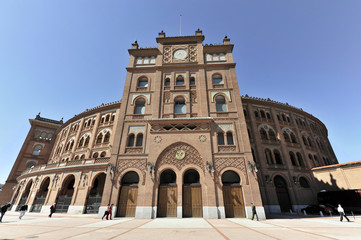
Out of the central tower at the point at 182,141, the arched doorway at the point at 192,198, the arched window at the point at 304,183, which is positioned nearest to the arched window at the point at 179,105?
the central tower at the point at 182,141

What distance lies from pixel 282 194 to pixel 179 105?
18912 millimetres

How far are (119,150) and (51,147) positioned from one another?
29432mm

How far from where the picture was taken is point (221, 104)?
1897cm

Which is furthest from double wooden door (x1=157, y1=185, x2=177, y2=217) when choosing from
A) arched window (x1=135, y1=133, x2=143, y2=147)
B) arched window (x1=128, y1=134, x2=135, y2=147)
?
arched window (x1=128, y1=134, x2=135, y2=147)

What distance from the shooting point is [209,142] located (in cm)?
1587

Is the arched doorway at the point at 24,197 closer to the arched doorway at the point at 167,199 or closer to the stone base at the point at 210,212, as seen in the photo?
the arched doorway at the point at 167,199

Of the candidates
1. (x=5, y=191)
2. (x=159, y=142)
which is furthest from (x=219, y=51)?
(x=5, y=191)

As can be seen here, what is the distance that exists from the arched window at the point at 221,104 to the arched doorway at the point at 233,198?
7408 mm

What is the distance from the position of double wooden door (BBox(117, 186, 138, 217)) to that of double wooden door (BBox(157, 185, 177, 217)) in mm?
2326

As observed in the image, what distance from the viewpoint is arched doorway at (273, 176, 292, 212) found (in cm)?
2118

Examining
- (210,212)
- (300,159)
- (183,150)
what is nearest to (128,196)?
(183,150)

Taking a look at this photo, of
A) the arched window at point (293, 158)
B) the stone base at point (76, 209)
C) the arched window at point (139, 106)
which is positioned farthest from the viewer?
the arched window at point (293, 158)

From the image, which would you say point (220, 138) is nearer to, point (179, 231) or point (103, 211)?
point (179, 231)

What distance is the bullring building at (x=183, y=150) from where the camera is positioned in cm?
1428
